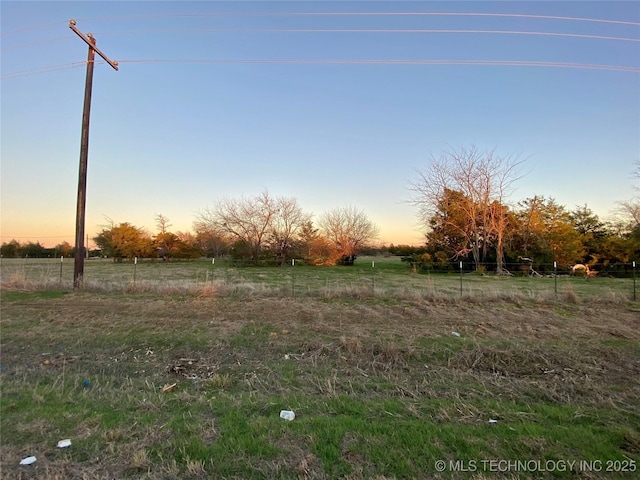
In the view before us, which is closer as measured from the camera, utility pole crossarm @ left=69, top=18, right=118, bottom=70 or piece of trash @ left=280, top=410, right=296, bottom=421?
piece of trash @ left=280, top=410, right=296, bottom=421

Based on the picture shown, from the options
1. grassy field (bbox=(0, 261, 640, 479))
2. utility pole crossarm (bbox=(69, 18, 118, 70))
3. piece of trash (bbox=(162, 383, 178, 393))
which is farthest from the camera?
utility pole crossarm (bbox=(69, 18, 118, 70))

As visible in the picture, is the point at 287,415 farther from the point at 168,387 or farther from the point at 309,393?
the point at 168,387

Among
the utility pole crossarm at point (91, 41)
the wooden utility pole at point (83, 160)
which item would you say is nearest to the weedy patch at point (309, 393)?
the wooden utility pole at point (83, 160)

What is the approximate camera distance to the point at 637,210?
27.8m

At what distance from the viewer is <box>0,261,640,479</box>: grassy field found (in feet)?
8.75

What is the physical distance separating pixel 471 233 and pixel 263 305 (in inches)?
936

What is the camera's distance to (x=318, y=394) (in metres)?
4.08

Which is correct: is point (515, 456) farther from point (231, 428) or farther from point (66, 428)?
point (66, 428)

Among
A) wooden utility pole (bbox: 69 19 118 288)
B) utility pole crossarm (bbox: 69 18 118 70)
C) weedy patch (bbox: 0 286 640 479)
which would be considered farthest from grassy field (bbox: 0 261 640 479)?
utility pole crossarm (bbox: 69 18 118 70)

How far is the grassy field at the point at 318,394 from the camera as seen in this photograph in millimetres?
2668

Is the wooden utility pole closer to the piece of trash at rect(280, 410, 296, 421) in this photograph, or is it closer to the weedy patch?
the weedy patch

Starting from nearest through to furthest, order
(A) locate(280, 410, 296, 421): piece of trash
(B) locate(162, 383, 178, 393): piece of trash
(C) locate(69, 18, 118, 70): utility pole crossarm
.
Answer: (A) locate(280, 410, 296, 421): piece of trash < (B) locate(162, 383, 178, 393): piece of trash < (C) locate(69, 18, 118, 70): utility pole crossarm

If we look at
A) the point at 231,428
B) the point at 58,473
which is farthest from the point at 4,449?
the point at 231,428

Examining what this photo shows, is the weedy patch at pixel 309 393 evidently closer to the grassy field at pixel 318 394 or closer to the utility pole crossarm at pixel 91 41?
the grassy field at pixel 318 394
